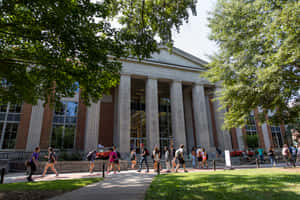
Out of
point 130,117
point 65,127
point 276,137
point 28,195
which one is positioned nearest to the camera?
point 28,195

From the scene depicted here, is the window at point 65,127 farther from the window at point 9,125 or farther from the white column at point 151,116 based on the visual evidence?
the white column at point 151,116

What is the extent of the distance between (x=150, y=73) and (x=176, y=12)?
665 inches

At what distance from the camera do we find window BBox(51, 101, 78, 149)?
21188 millimetres

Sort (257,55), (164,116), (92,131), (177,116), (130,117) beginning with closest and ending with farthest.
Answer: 1. (257,55)
2. (92,131)
3. (177,116)
4. (130,117)
5. (164,116)

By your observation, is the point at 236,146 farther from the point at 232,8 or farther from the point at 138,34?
the point at 138,34

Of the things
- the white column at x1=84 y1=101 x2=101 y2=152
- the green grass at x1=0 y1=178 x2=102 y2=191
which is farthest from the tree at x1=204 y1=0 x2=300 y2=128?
the white column at x1=84 y1=101 x2=101 y2=152

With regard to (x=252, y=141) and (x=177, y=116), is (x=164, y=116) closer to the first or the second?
(x=177, y=116)

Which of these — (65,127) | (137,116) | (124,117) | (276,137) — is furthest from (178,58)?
(276,137)

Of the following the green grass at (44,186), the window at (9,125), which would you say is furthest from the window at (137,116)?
the green grass at (44,186)

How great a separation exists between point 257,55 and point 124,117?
14.5 meters

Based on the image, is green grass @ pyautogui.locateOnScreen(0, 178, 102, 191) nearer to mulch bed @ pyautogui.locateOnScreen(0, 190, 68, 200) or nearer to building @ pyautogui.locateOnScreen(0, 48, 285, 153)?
mulch bed @ pyautogui.locateOnScreen(0, 190, 68, 200)

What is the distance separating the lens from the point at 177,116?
2258 cm

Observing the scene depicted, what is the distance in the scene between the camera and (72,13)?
582 centimetres

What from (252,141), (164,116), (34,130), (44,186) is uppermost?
(164,116)
